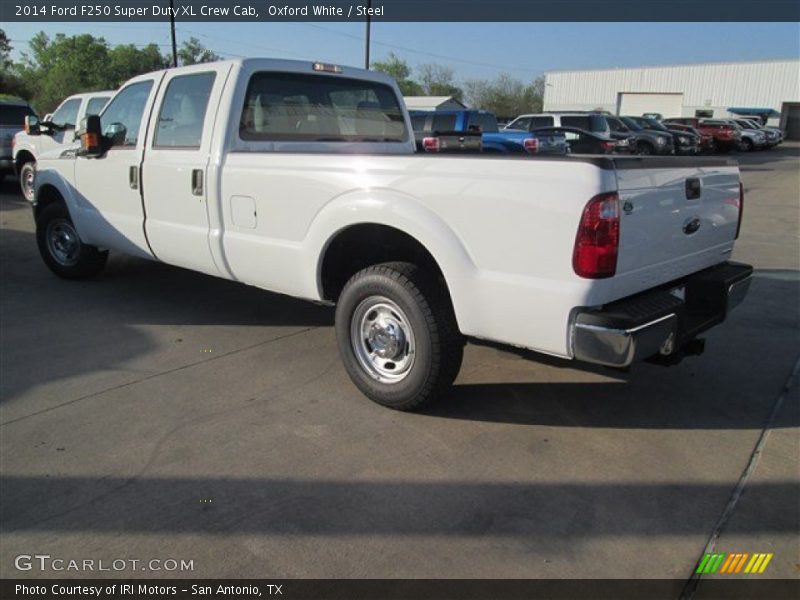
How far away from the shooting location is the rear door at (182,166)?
15.0 ft

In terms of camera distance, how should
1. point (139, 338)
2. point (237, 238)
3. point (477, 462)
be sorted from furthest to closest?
point (139, 338), point (237, 238), point (477, 462)

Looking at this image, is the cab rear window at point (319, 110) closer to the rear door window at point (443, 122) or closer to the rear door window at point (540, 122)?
the rear door window at point (443, 122)

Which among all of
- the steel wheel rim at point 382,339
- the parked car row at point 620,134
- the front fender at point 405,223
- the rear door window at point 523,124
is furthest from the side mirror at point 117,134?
the rear door window at point 523,124

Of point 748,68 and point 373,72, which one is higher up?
point 748,68

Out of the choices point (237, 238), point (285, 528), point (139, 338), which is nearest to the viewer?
point (285, 528)

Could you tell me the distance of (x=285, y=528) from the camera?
2.75 m

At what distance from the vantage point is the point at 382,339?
381 cm

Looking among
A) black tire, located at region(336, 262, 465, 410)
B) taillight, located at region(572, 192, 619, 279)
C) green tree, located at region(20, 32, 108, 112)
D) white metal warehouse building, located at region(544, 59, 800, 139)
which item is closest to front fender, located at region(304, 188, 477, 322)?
black tire, located at region(336, 262, 465, 410)

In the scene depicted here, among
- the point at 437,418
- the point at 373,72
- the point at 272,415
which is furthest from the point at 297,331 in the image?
the point at 373,72

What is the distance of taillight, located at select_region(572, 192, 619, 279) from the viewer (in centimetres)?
279

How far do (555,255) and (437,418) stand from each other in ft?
4.31

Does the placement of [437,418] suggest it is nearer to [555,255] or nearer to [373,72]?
[555,255]

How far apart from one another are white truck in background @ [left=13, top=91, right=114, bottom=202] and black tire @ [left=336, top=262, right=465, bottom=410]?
838 cm
